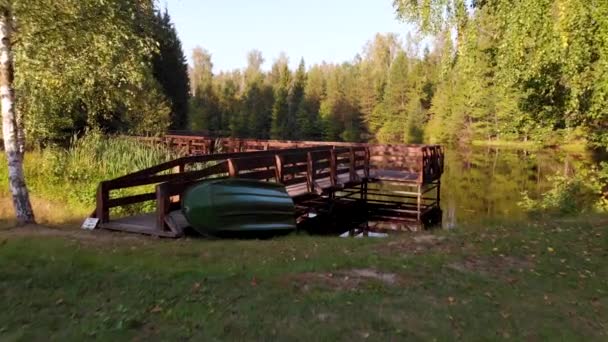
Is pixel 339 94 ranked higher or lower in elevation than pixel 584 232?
higher

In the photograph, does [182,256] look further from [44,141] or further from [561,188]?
[44,141]

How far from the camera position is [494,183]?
24.9 meters

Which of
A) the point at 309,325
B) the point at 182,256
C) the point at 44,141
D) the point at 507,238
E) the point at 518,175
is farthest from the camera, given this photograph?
the point at 518,175

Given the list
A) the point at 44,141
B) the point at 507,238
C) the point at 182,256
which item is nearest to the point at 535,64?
the point at 507,238

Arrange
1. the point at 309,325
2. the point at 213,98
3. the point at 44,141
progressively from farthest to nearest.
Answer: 1. the point at 213,98
2. the point at 44,141
3. the point at 309,325

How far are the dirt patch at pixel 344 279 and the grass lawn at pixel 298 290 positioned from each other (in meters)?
0.01

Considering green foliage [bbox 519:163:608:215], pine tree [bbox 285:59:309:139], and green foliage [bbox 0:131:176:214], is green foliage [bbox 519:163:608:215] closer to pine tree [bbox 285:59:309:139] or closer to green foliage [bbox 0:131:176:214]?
green foliage [bbox 0:131:176:214]

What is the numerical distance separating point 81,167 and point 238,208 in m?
7.16

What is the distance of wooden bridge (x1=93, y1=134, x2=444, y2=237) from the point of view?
834 cm

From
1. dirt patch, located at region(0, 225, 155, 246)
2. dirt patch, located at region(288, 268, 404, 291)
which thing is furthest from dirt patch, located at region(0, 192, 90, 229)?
dirt patch, located at region(288, 268, 404, 291)

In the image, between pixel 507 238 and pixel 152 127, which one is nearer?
pixel 507 238

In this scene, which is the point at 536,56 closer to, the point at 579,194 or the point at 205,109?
the point at 579,194

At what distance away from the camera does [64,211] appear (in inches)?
466

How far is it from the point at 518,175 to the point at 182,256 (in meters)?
25.1
